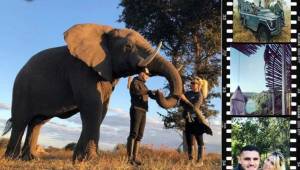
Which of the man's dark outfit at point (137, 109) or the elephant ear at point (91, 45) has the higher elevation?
the elephant ear at point (91, 45)

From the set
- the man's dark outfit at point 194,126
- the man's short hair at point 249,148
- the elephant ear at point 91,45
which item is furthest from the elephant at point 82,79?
the man's short hair at point 249,148

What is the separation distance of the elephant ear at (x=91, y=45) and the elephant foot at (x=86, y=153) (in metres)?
1.46

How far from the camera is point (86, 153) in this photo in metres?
10.8

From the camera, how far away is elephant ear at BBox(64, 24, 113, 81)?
11742mm

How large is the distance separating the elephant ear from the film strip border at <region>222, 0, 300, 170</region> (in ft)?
13.5

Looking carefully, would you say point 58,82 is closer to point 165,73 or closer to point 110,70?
point 110,70

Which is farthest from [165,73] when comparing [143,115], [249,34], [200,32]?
[200,32]

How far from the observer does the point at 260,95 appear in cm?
781

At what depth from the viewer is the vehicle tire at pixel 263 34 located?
7934 mm

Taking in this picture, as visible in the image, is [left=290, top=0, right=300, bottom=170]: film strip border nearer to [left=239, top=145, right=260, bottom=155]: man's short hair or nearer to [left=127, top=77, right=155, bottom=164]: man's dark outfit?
[left=239, top=145, right=260, bottom=155]: man's short hair

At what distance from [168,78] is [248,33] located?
11.6 feet

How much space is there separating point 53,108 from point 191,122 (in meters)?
3.25

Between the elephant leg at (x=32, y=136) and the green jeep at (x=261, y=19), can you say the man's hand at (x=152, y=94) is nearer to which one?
the green jeep at (x=261, y=19)

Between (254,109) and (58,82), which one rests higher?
(58,82)
